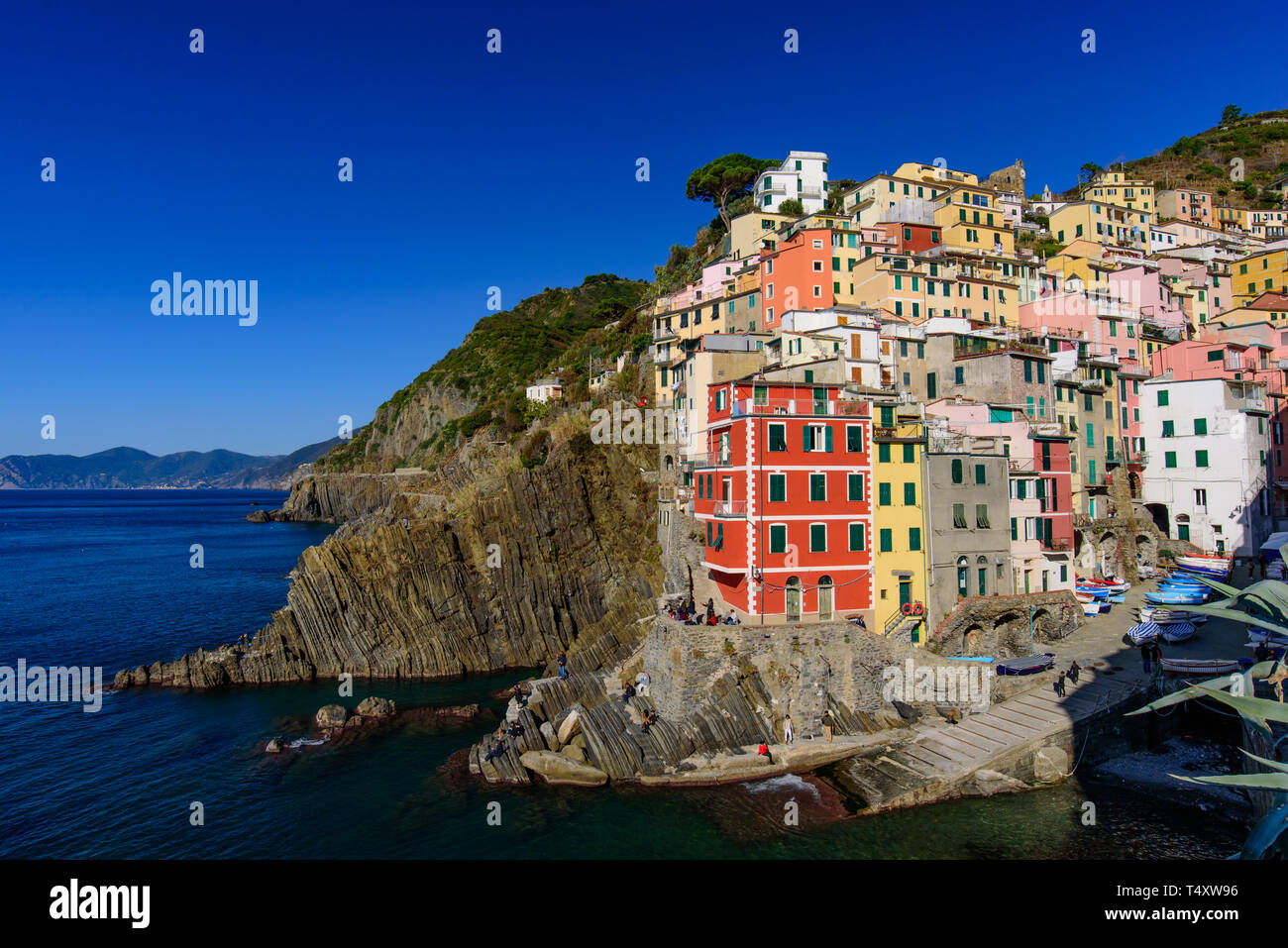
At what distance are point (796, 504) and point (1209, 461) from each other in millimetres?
34972

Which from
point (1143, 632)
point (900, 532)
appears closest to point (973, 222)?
point (900, 532)

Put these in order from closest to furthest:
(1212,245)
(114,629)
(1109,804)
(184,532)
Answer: (1109,804) < (114,629) < (1212,245) < (184,532)

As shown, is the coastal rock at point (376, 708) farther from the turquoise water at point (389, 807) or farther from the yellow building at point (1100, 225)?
the yellow building at point (1100, 225)

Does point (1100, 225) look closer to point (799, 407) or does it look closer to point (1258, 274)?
point (1258, 274)

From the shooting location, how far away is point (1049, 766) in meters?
29.8

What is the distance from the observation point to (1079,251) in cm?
7162

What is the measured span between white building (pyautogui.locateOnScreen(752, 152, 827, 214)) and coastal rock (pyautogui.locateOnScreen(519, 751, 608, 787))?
202ft

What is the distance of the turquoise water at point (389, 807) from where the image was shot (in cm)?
2608

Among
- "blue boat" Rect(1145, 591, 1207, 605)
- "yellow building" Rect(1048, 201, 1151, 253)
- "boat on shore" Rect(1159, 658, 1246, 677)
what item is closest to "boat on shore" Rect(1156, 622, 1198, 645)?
"boat on shore" Rect(1159, 658, 1246, 677)
